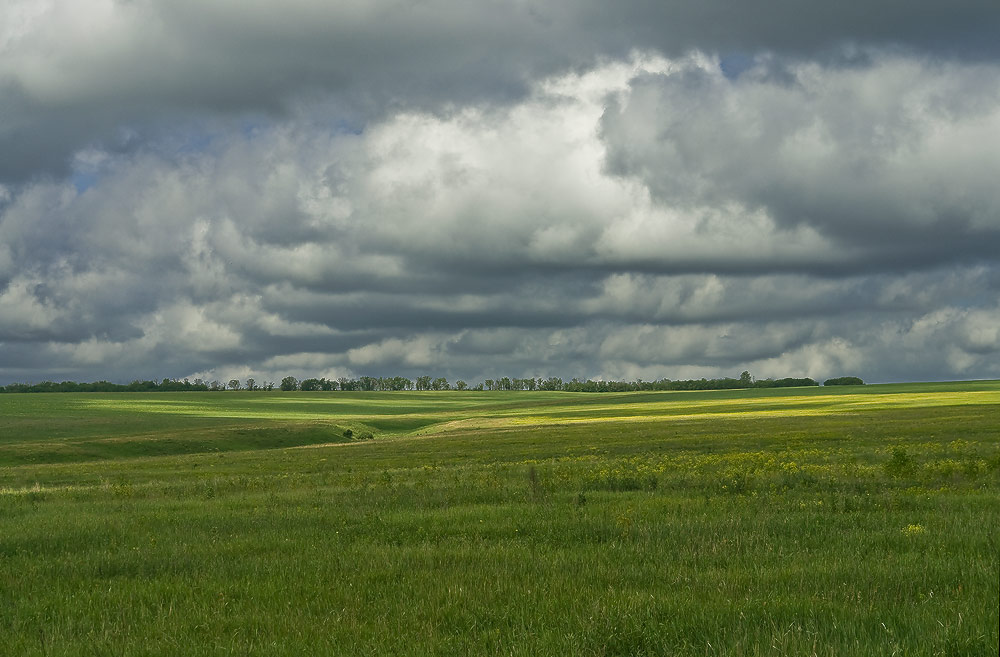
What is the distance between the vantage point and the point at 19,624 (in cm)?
937

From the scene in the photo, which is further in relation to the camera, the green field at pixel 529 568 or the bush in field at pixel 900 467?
the bush in field at pixel 900 467

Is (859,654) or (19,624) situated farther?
(19,624)

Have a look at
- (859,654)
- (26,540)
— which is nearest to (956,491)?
(859,654)

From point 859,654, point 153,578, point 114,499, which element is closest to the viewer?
point 859,654

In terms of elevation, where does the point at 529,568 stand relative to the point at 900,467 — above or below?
above

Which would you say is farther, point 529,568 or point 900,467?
point 900,467

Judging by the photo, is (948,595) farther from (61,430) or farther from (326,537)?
(61,430)

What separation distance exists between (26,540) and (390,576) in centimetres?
945

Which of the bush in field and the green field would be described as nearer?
the green field

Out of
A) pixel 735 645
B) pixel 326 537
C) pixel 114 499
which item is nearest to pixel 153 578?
pixel 326 537

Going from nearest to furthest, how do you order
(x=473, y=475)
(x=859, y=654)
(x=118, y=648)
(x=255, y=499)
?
(x=859, y=654), (x=118, y=648), (x=255, y=499), (x=473, y=475)

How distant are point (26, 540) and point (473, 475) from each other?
55.5 ft

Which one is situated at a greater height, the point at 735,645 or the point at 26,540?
the point at 735,645

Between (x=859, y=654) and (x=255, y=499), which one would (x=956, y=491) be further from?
(x=255, y=499)
